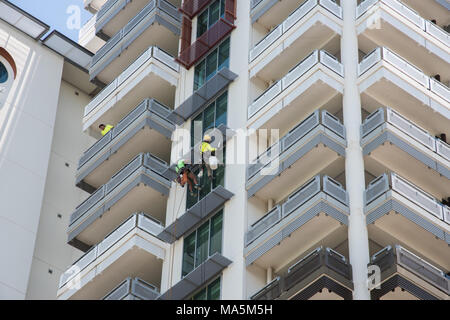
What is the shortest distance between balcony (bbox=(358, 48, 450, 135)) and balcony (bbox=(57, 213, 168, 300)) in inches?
478

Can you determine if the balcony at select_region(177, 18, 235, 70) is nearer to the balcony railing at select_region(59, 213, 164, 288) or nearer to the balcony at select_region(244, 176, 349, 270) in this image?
the balcony railing at select_region(59, 213, 164, 288)

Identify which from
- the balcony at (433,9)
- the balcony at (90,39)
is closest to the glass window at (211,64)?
the balcony at (433,9)

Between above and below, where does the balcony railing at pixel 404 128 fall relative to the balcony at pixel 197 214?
above

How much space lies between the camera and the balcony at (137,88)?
61594mm

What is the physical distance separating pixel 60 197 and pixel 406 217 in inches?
995

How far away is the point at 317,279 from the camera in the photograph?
4594cm

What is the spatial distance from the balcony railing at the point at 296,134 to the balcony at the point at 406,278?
7.23 metres

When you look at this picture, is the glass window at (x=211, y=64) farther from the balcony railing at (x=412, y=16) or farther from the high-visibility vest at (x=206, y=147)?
the balcony railing at (x=412, y=16)

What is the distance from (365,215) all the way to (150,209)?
14.2 m

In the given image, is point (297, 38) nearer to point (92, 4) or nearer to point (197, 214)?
point (197, 214)

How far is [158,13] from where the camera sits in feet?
210

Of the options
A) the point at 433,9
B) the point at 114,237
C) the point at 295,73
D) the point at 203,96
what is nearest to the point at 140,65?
the point at 203,96

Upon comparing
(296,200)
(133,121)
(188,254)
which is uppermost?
(133,121)
